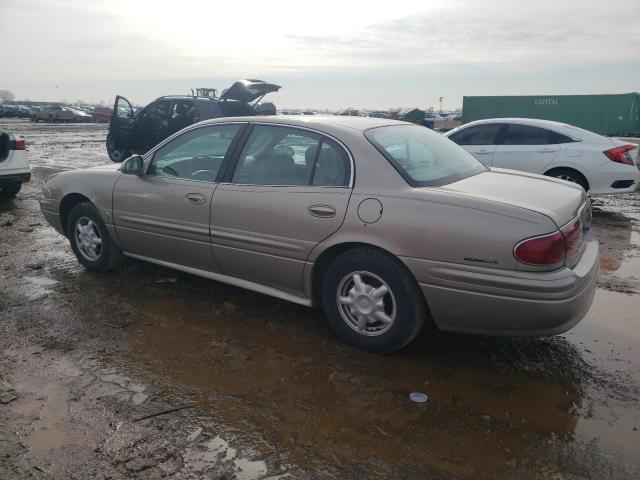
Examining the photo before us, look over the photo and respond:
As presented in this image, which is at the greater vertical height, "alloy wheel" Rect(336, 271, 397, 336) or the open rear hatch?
the open rear hatch

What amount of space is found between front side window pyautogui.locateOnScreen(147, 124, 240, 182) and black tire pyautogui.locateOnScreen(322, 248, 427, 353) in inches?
53.2

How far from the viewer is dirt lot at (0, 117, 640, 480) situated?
248cm

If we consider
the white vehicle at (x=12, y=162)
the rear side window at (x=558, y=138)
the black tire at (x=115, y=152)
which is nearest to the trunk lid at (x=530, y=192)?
the rear side window at (x=558, y=138)

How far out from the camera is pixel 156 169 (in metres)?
4.55

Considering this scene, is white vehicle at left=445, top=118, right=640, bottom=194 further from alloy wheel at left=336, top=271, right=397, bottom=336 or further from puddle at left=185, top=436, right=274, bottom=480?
puddle at left=185, top=436, right=274, bottom=480

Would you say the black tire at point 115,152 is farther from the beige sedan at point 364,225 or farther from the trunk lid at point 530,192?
the trunk lid at point 530,192

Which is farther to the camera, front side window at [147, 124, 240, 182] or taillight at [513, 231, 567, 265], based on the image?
front side window at [147, 124, 240, 182]

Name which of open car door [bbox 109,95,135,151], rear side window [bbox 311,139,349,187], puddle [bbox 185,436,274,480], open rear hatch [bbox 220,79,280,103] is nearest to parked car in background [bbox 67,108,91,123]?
open car door [bbox 109,95,135,151]

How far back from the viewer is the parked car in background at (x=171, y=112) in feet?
36.5

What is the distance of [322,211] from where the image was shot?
3490 millimetres

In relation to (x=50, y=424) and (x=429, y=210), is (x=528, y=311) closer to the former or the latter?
(x=429, y=210)

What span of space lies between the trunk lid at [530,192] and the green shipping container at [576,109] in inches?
1234

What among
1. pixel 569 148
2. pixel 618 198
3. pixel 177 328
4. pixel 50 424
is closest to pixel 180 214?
pixel 177 328

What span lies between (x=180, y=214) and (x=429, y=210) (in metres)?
2.10
